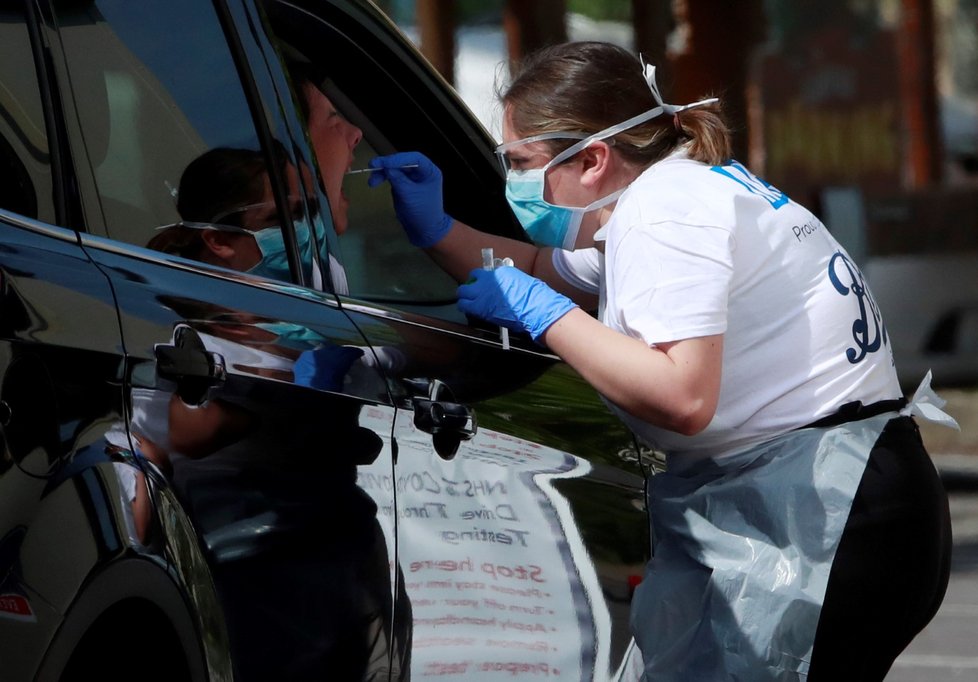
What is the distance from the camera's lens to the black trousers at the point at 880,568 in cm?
250

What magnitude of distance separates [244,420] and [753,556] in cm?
89

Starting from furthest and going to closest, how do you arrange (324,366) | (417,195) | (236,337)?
(417,195) < (324,366) < (236,337)

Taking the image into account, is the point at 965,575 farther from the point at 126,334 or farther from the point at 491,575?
the point at 126,334

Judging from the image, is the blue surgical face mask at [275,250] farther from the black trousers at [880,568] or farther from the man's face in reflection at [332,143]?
the black trousers at [880,568]

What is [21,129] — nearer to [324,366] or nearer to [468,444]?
[324,366]

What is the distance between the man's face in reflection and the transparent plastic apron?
80cm

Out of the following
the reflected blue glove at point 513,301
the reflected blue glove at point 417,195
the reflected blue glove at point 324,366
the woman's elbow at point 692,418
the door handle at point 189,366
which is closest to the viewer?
the door handle at point 189,366

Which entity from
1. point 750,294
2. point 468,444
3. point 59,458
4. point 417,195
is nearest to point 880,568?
point 750,294

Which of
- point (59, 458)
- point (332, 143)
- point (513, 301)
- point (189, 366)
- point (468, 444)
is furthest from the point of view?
point (332, 143)

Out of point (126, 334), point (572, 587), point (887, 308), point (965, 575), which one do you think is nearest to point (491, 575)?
point (572, 587)

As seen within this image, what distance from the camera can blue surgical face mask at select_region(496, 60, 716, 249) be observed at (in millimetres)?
2746

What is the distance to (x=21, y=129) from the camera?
2.06 meters

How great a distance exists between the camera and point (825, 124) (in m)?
20.8

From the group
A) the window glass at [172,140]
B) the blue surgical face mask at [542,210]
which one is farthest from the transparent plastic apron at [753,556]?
the window glass at [172,140]
